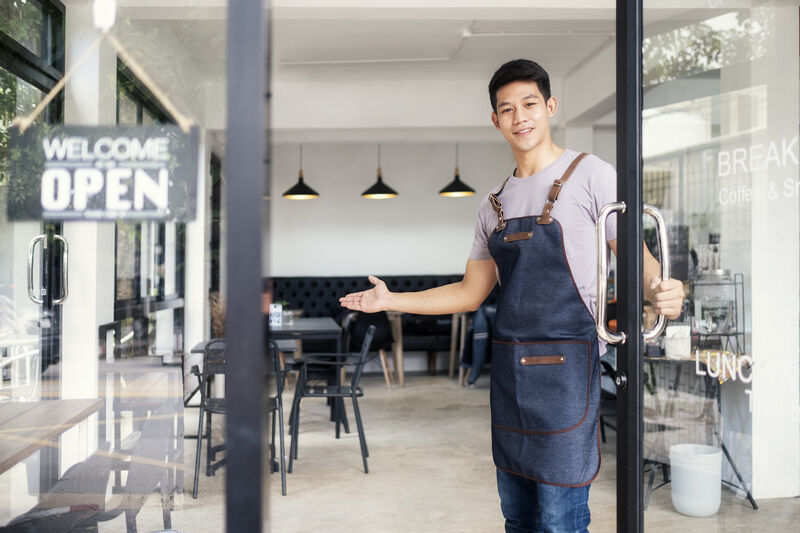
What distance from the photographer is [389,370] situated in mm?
7621

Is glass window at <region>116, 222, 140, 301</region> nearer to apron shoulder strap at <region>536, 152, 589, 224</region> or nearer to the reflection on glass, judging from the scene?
apron shoulder strap at <region>536, 152, 589, 224</region>

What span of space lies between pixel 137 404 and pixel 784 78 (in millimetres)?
2919

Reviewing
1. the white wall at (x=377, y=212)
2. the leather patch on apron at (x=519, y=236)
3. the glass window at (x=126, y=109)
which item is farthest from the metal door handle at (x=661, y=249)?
the white wall at (x=377, y=212)

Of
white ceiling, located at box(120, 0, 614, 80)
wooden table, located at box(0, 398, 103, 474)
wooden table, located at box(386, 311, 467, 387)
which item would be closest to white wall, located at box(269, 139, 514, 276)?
wooden table, located at box(386, 311, 467, 387)

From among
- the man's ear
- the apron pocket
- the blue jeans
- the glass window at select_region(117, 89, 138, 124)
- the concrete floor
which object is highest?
the glass window at select_region(117, 89, 138, 124)

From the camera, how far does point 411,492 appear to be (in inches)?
144

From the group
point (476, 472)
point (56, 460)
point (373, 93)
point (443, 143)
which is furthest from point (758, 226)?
point (443, 143)

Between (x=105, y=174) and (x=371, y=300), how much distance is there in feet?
2.98

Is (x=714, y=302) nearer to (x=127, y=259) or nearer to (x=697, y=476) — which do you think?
(x=697, y=476)

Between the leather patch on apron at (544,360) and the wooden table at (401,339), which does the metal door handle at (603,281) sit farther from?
the wooden table at (401,339)

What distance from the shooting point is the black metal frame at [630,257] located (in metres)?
1.57

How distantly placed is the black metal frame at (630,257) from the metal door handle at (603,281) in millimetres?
39

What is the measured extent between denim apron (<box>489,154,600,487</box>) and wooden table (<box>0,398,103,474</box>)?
1591mm

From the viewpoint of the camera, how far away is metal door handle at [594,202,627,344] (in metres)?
1.52
